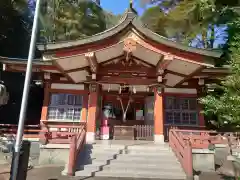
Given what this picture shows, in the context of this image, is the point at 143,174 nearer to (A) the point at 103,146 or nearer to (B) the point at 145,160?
(B) the point at 145,160

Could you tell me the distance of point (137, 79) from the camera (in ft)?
36.7

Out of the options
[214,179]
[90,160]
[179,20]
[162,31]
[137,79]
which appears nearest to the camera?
[214,179]

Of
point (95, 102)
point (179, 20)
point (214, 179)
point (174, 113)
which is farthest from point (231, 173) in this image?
point (179, 20)

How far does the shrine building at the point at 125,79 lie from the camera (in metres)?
9.17

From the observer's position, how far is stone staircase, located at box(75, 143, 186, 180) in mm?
7234

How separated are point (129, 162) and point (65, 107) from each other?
5.52 metres

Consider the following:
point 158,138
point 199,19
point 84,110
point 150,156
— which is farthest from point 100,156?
point 199,19

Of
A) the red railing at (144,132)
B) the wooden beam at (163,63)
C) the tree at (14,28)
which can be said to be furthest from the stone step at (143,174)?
the tree at (14,28)

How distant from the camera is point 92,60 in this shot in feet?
31.8

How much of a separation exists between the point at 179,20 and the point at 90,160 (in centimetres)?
1367

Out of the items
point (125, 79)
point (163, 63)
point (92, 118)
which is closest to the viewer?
point (163, 63)

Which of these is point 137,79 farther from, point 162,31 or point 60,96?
point 162,31

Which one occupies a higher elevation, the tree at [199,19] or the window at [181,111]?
the tree at [199,19]

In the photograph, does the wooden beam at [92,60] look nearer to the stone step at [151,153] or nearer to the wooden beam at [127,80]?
the wooden beam at [127,80]
